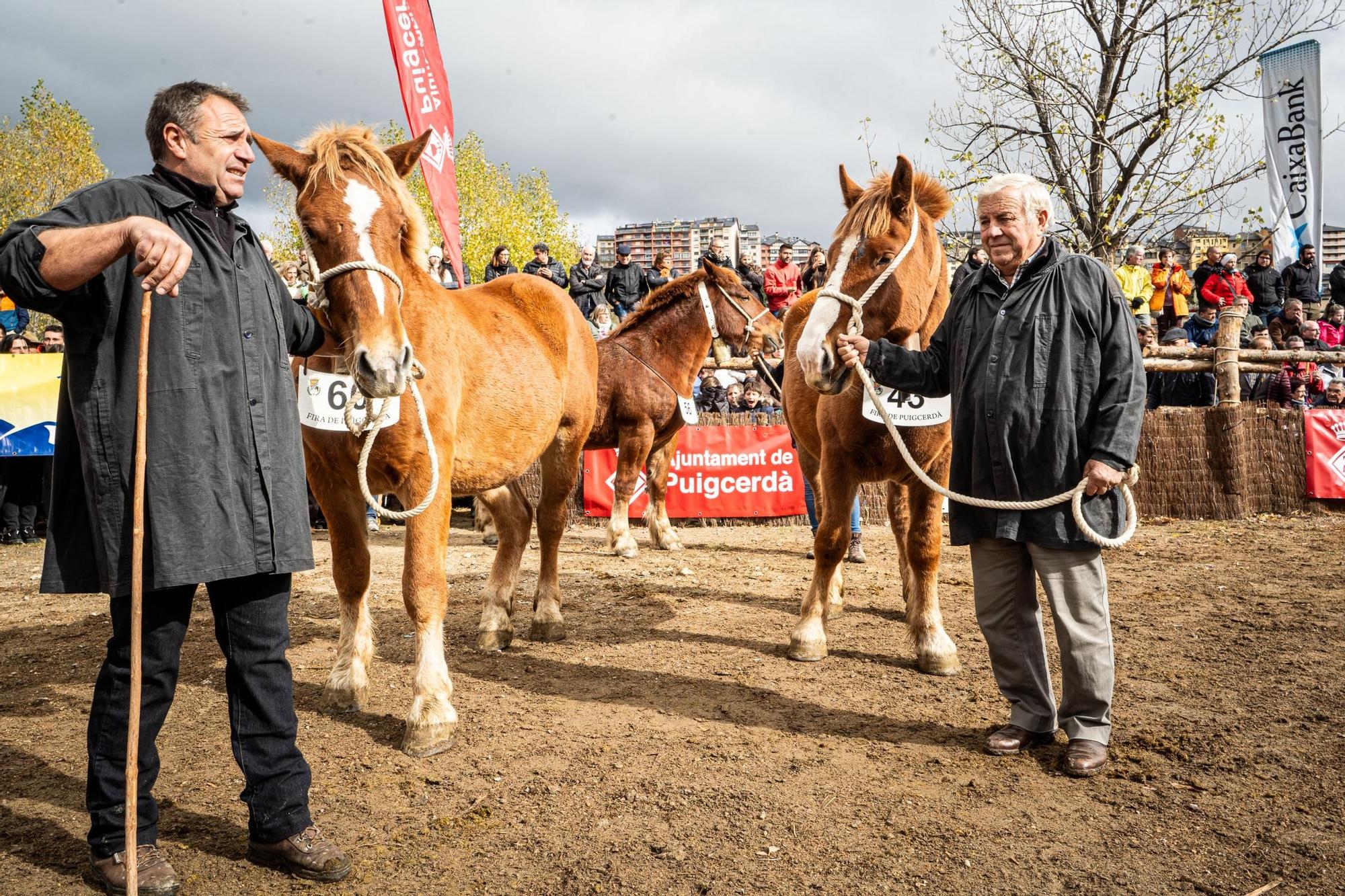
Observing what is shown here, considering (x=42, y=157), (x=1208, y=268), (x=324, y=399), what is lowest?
(x=324, y=399)

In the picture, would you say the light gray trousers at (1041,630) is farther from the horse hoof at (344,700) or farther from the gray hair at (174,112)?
the gray hair at (174,112)

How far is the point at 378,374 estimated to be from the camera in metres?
2.92

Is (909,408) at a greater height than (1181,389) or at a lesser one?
lesser

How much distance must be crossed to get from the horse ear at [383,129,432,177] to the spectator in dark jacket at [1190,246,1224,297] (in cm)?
1413

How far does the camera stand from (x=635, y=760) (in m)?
3.38

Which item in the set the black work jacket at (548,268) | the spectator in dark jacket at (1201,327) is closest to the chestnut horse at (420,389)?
the black work jacket at (548,268)

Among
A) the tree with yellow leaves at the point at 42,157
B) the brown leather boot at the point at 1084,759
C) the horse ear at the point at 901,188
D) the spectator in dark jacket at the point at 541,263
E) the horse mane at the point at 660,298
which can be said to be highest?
the tree with yellow leaves at the point at 42,157

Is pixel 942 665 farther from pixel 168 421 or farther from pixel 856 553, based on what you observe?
pixel 168 421

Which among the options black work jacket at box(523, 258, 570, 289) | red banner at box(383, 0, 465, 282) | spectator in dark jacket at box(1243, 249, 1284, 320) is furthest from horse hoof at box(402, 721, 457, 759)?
spectator in dark jacket at box(1243, 249, 1284, 320)

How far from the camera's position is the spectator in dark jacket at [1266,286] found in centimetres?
1372

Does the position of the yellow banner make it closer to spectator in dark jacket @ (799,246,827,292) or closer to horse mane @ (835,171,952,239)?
spectator in dark jacket @ (799,246,827,292)

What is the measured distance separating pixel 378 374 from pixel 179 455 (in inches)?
29.4

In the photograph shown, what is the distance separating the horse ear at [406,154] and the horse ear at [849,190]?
216 cm

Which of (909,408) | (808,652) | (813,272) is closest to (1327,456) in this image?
(813,272)
